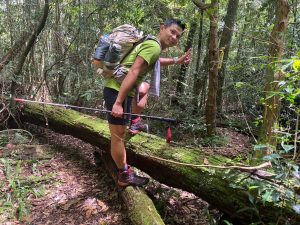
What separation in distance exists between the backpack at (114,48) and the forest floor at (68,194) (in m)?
1.74

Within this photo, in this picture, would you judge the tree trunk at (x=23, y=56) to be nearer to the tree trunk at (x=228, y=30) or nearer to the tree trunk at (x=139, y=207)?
the tree trunk at (x=139, y=207)

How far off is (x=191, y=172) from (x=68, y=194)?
2.11 metres

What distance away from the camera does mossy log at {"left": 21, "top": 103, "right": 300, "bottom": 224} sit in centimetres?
197

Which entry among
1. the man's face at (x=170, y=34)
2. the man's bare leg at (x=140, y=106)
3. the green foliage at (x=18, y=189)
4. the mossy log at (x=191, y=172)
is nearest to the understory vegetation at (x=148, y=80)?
the green foliage at (x=18, y=189)

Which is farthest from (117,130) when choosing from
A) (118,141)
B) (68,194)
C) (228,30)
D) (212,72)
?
(228,30)

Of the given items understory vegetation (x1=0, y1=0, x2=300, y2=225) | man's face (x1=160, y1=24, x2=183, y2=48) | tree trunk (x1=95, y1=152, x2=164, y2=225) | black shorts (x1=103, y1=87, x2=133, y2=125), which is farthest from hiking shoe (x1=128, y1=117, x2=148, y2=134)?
man's face (x1=160, y1=24, x2=183, y2=48)

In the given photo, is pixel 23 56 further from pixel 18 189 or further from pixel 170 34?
pixel 170 34

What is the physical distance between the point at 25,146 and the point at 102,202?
8.31 feet

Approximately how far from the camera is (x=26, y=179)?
3.28 meters

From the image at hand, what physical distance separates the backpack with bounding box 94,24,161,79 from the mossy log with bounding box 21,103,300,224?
1205 mm

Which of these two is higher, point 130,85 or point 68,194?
point 130,85

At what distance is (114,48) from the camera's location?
7.42 feet

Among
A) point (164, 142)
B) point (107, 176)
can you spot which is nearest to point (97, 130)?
point (107, 176)

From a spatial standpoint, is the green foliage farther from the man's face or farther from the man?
the man's face
